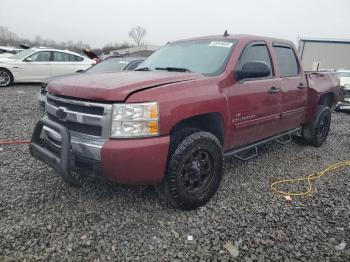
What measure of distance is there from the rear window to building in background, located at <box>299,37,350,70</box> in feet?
87.5

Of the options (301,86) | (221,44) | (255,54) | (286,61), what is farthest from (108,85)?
(301,86)

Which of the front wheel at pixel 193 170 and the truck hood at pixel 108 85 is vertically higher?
the truck hood at pixel 108 85

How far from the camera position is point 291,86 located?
4.54 metres

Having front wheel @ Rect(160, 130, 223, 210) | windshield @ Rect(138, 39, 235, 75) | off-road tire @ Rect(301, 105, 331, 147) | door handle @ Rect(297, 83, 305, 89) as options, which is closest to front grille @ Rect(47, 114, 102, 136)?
front wheel @ Rect(160, 130, 223, 210)

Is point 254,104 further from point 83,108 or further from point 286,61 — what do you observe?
point 83,108

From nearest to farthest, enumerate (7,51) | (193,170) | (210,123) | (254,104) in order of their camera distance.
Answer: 1. (193,170)
2. (210,123)
3. (254,104)
4. (7,51)

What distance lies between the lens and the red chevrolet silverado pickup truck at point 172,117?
2654 mm

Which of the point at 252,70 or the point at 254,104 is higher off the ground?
the point at 252,70

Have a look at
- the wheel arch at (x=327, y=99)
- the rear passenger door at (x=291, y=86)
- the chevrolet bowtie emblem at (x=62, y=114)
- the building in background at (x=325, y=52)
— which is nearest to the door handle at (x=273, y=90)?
the rear passenger door at (x=291, y=86)

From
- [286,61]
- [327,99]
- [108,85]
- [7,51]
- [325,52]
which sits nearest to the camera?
[108,85]

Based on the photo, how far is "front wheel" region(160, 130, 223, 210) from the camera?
2.92m

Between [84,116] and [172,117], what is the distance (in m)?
0.78

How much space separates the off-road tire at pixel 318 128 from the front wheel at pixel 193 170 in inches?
113

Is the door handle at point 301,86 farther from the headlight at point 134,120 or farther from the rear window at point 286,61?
the headlight at point 134,120
